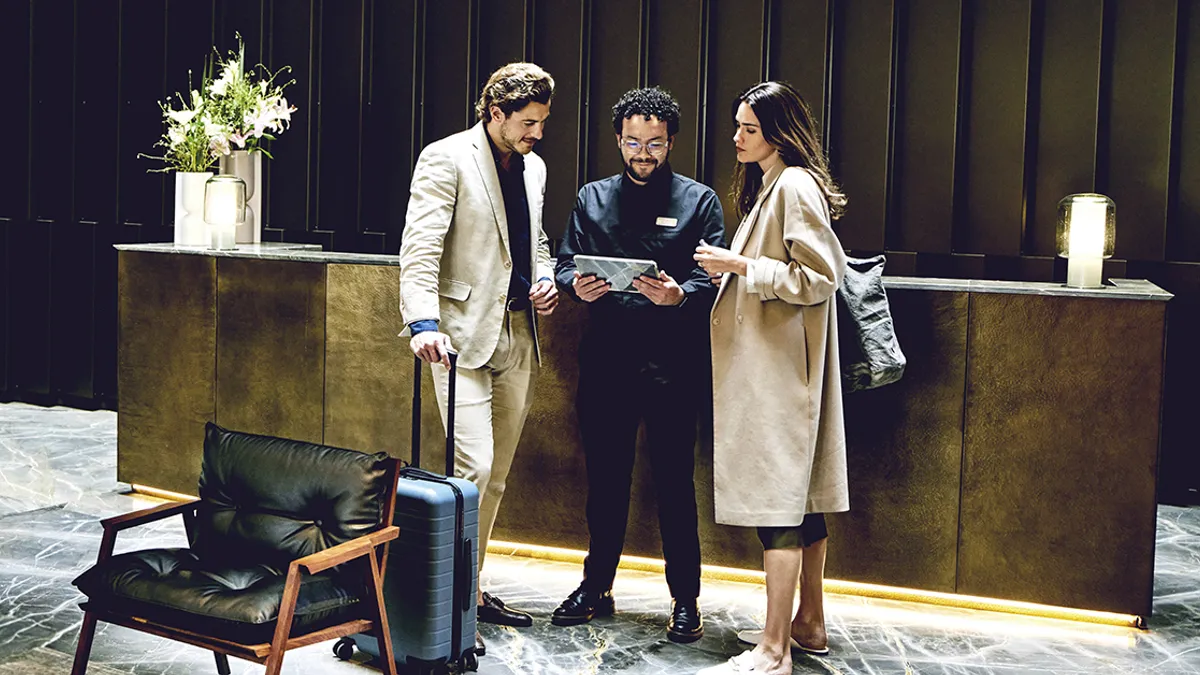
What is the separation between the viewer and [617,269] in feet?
13.6

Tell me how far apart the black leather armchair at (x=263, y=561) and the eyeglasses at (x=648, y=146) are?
4.51 ft

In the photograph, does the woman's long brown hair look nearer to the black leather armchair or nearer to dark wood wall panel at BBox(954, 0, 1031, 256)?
the black leather armchair

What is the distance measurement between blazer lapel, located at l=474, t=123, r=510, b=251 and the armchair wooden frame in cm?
102

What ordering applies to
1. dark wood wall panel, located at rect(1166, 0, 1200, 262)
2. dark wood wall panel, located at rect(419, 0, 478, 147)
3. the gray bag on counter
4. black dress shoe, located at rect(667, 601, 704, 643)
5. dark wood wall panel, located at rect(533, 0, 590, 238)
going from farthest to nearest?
dark wood wall panel, located at rect(419, 0, 478, 147) < dark wood wall panel, located at rect(533, 0, 590, 238) < dark wood wall panel, located at rect(1166, 0, 1200, 262) < black dress shoe, located at rect(667, 601, 704, 643) < the gray bag on counter

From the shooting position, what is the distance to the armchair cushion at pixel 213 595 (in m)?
3.31

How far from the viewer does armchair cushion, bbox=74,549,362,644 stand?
331 cm

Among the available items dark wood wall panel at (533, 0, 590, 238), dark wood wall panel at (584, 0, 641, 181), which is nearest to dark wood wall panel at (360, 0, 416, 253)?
dark wood wall panel at (533, 0, 590, 238)

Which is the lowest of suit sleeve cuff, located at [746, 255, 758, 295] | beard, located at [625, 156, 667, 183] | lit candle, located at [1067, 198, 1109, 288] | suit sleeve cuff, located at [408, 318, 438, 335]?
suit sleeve cuff, located at [408, 318, 438, 335]

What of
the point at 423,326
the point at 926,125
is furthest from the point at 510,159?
the point at 926,125

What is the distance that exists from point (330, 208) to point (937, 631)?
503 centimetres

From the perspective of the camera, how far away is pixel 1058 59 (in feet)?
21.8

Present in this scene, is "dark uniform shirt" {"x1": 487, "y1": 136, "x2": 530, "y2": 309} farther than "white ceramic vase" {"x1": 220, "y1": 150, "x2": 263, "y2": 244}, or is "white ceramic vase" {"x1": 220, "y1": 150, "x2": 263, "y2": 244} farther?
"white ceramic vase" {"x1": 220, "y1": 150, "x2": 263, "y2": 244}

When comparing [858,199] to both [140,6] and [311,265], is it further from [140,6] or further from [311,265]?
[140,6]

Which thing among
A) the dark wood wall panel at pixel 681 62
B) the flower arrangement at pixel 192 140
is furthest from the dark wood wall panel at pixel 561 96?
the flower arrangement at pixel 192 140
